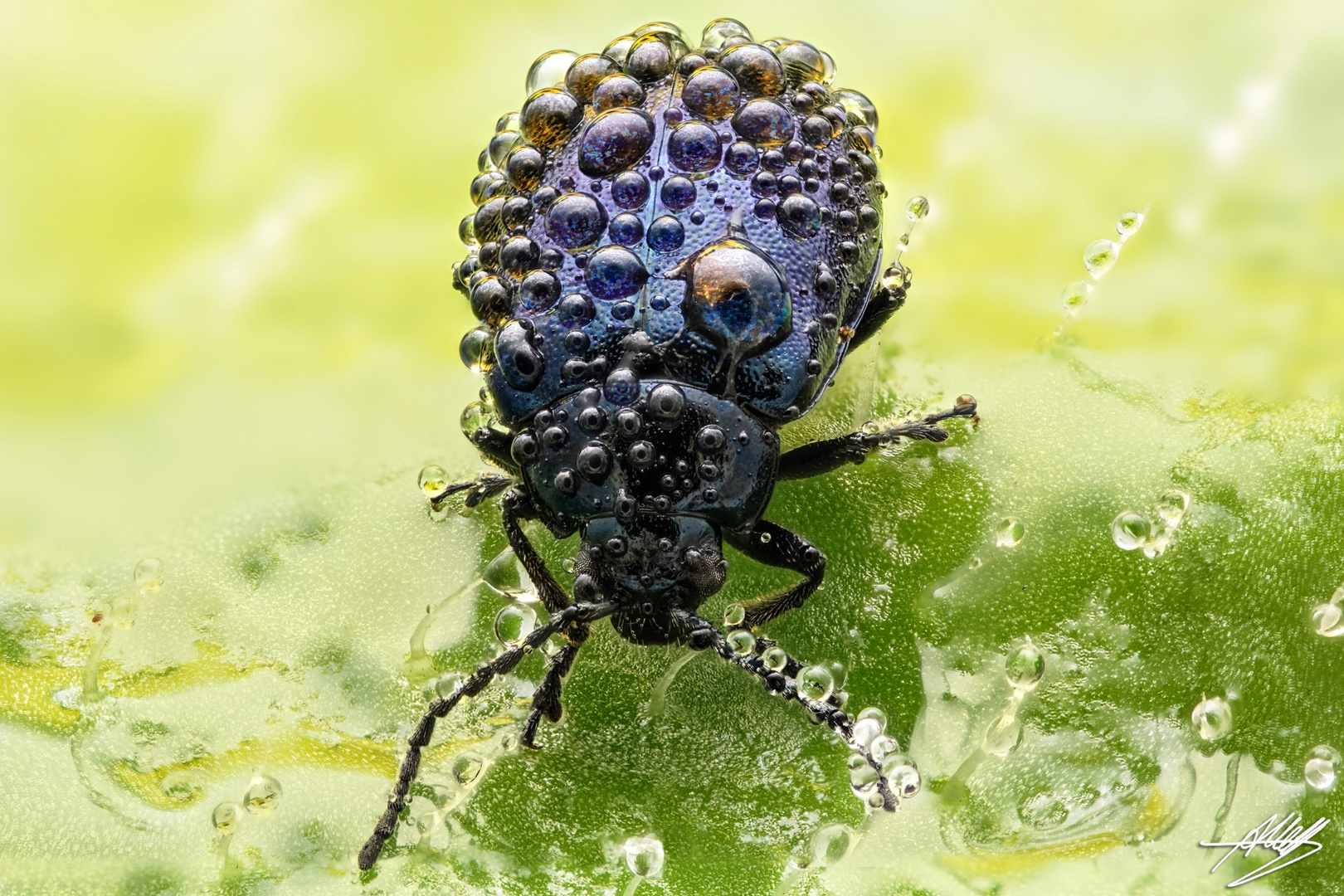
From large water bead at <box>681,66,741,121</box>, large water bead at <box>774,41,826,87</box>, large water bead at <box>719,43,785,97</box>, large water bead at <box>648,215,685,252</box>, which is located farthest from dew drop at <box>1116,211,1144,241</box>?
large water bead at <box>648,215,685,252</box>

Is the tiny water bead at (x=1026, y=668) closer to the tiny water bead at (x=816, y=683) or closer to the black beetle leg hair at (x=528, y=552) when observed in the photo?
the tiny water bead at (x=816, y=683)

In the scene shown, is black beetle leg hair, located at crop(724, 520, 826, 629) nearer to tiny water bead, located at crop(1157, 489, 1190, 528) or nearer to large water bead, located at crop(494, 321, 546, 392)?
large water bead, located at crop(494, 321, 546, 392)

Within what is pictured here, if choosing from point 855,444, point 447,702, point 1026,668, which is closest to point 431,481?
point 447,702

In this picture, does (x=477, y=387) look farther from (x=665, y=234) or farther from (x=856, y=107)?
(x=856, y=107)

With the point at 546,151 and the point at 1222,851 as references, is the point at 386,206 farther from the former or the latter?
the point at 1222,851

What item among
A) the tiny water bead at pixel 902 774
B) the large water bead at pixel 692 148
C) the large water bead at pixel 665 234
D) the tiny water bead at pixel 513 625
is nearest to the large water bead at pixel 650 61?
the large water bead at pixel 692 148

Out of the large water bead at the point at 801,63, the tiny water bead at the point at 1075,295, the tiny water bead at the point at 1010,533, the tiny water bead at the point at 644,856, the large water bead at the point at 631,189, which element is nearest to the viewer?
the tiny water bead at the point at 644,856
